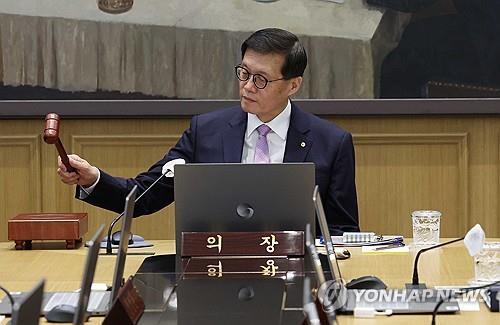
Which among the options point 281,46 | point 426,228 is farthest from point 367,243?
point 281,46

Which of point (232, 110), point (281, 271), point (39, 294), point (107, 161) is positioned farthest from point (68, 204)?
point (39, 294)

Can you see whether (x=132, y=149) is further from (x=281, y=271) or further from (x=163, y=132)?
(x=281, y=271)

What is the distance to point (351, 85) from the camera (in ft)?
16.9

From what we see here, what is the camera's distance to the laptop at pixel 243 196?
9.61 ft

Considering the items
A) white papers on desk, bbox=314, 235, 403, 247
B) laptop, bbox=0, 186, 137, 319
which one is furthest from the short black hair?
laptop, bbox=0, 186, 137, 319

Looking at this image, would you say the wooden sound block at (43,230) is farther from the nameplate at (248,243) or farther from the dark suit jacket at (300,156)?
the nameplate at (248,243)

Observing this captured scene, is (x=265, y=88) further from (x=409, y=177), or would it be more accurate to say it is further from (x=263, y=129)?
(x=409, y=177)

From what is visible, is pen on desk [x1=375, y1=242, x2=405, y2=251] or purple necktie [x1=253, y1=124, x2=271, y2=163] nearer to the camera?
pen on desk [x1=375, y1=242, x2=405, y2=251]

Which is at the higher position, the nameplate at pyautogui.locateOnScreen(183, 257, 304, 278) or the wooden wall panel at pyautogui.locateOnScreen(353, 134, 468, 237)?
the wooden wall panel at pyautogui.locateOnScreen(353, 134, 468, 237)

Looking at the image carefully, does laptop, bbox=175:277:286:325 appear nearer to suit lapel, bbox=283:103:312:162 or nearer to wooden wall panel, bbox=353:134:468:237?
suit lapel, bbox=283:103:312:162

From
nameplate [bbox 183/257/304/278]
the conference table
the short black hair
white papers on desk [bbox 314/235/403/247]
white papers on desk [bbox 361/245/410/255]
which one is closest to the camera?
nameplate [bbox 183/257/304/278]

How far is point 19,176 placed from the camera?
206 inches

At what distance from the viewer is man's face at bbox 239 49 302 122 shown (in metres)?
3.81

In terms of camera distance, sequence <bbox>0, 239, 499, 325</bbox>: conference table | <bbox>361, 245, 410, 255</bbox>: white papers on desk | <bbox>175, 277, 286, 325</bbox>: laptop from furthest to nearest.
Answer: <bbox>361, 245, 410, 255</bbox>: white papers on desk < <bbox>0, 239, 499, 325</bbox>: conference table < <bbox>175, 277, 286, 325</bbox>: laptop
